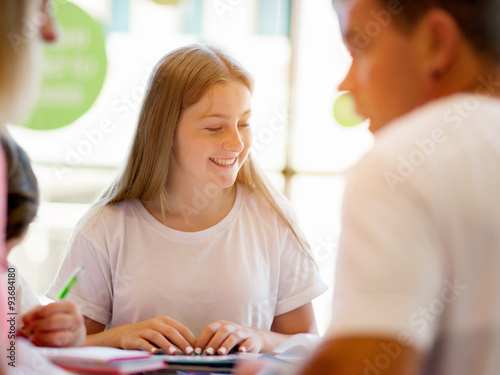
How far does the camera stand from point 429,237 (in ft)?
1.80

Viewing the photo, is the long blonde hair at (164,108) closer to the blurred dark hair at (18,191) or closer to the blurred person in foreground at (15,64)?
the blurred dark hair at (18,191)

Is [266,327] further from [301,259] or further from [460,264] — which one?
[460,264]

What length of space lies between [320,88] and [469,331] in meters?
3.01

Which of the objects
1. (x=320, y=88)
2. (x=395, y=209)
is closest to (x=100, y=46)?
(x=320, y=88)

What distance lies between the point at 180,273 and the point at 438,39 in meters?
1.10

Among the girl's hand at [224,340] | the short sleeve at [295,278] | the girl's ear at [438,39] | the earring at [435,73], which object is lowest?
the girl's hand at [224,340]

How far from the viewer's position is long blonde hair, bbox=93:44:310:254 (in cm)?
159

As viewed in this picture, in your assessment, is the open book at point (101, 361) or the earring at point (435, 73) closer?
the earring at point (435, 73)

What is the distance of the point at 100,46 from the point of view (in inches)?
130

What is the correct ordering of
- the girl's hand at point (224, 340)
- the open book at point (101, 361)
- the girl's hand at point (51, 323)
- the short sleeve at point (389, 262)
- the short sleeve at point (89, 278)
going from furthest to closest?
the short sleeve at point (89, 278)
the girl's hand at point (224, 340)
the girl's hand at point (51, 323)
the open book at point (101, 361)
the short sleeve at point (389, 262)

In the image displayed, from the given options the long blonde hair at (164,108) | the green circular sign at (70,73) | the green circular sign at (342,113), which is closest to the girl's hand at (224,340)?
the long blonde hair at (164,108)

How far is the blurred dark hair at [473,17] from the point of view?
633 mm

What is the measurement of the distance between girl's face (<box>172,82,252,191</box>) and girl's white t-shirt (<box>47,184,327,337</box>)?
16 cm

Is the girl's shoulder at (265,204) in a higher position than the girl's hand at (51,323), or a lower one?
higher
